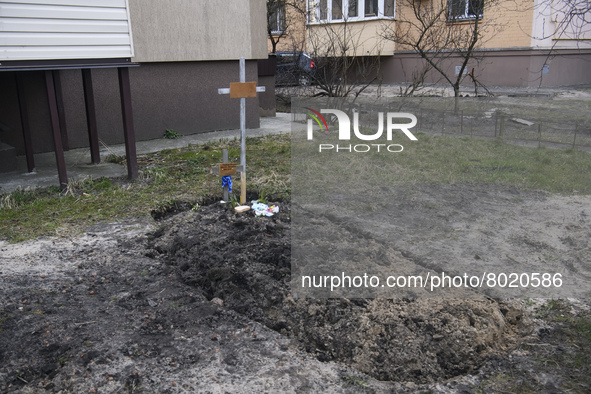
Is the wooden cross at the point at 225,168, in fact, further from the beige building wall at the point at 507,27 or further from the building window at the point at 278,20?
the building window at the point at 278,20

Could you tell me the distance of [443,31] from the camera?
12.7m

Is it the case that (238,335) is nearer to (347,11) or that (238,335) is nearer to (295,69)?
(295,69)

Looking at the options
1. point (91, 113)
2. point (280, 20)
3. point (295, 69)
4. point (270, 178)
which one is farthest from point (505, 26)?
point (91, 113)

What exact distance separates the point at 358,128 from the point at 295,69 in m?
9.07

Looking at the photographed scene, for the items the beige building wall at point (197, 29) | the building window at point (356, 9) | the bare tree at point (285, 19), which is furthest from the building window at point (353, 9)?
the beige building wall at point (197, 29)

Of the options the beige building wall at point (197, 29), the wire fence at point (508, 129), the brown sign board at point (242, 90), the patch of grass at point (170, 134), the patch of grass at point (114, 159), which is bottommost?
the patch of grass at point (114, 159)

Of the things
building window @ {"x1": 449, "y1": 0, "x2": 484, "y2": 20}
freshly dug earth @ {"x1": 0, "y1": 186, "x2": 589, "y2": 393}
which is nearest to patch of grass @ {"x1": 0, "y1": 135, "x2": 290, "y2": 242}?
freshly dug earth @ {"x1": 0, "y1": 186, "x2": 589, "y2": 393}

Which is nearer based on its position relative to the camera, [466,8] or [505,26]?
[466,8]

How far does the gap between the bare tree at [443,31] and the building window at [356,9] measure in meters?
0.50

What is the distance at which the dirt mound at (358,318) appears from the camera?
10.2ft

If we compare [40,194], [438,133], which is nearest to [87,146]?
[40,194]

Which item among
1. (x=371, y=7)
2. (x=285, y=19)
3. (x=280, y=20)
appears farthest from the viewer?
(x=280, y=20)

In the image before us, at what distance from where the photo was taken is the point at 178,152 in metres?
9.19

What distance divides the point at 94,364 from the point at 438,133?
242 inches
